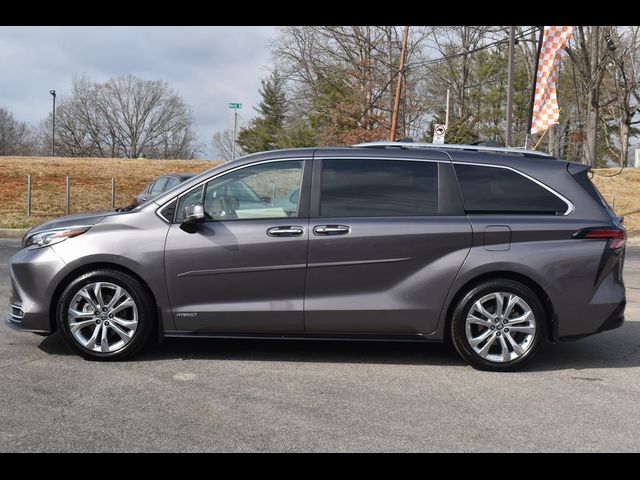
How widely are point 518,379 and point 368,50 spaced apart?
39858 mm

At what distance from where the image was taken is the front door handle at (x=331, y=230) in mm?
5168

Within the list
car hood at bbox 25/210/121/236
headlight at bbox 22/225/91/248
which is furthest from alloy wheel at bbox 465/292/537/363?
headlight at bbox 22/225/91/248

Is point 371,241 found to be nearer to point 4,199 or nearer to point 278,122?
point 4,199

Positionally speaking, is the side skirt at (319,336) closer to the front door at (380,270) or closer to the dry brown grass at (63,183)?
the front door at (380,270)

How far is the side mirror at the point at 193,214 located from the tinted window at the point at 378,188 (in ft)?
3.06

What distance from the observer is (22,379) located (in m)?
4.75

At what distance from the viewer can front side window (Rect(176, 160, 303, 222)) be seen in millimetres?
5305

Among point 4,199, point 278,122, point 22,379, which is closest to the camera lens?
point 22,379

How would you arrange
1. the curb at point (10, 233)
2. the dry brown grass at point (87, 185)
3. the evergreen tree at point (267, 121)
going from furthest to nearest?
the evergreen tree at point (267, 121) → the dry brown grass at point (87, 185) → the curb at point (10, 233)

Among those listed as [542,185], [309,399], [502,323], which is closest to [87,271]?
[309,399]

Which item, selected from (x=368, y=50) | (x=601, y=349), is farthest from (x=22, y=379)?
(x=368, y=50)

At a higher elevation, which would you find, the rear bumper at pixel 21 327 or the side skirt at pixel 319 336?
the side skirt at pixel 319 336

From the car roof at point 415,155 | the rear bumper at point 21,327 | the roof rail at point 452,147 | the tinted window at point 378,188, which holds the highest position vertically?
the roof rail at point 452,147

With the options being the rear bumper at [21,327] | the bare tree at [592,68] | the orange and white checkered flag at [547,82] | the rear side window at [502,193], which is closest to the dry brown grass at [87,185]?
the bare tree at [592,68]
